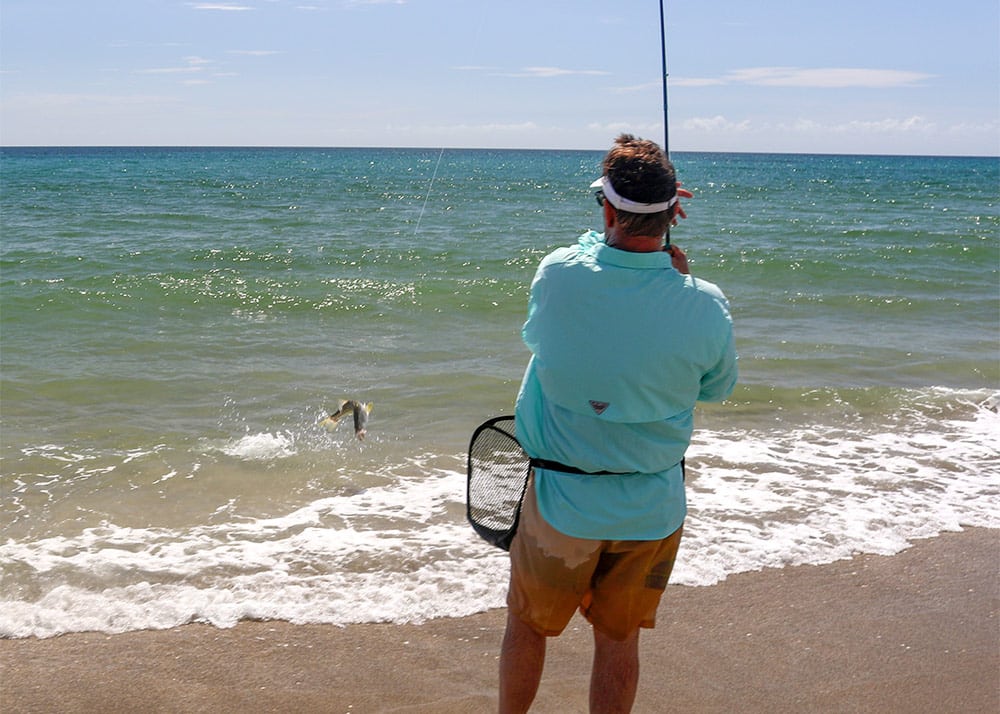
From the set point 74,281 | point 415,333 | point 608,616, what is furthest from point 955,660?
point 74,281

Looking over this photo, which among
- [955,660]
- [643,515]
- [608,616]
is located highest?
[643,515]

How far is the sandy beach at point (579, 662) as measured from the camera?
3576 millimetres

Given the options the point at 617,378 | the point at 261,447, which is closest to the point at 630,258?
the point at 617,378

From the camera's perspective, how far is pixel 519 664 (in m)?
2.78

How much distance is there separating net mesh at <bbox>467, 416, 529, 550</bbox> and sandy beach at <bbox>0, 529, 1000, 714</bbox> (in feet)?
3.22

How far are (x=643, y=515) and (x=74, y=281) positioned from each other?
512 inches

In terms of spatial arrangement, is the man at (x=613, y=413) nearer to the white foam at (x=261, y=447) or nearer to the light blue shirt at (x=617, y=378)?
the light blue shirt at (x=617, y=378)

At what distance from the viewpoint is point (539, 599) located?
268cm

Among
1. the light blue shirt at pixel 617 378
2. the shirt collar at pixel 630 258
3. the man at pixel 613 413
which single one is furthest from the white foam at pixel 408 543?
the shirt collar at pixel 630 258

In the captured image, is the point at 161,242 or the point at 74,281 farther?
the point at 161,242

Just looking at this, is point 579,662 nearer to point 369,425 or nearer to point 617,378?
point 617,378

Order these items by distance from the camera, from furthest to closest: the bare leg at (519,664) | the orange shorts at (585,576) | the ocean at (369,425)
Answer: the ocean at (369,425) → the bare leg at (519,664) → the orange shorts at (585,576)

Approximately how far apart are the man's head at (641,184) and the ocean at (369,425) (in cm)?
240

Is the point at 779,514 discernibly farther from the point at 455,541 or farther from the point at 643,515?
the point at 643,515
